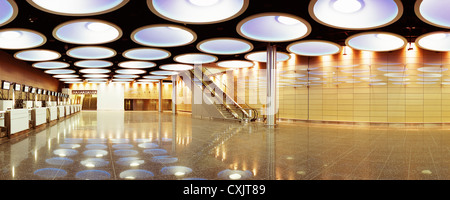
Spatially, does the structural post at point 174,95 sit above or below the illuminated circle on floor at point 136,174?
above

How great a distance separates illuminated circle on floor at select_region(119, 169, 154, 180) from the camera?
11.7ft

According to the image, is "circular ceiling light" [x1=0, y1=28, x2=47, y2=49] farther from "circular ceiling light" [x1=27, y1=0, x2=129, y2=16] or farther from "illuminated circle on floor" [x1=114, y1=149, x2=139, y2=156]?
"illuminated circle on floor" [x1=114, y1=149, x2=139, y2=156]

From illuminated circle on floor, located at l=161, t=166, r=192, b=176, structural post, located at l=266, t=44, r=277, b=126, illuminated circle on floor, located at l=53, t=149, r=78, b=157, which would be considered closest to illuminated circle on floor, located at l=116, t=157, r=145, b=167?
illuminated circle on floor, located at l=161, t=166, r=192, b=176

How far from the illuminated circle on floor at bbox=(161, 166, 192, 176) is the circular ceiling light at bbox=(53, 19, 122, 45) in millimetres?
8758

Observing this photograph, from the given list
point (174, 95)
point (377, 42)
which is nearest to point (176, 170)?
point (377, 42)

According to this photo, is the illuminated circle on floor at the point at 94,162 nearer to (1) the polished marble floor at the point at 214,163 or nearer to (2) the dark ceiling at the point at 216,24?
(1) the polished marble floor at the point at 214,163

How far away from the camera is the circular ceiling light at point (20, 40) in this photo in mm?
12211

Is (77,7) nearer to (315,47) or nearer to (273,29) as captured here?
(273,29)

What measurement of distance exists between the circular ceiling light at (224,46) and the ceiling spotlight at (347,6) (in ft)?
15.7

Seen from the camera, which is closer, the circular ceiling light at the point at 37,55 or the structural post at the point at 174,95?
the circular ceiling light at the point at 37,55

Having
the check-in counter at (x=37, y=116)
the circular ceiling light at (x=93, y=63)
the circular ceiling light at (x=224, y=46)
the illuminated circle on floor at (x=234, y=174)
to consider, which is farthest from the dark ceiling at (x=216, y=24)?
the circular ceiling light at (x=93, y=63)

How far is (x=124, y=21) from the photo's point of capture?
10078 mm

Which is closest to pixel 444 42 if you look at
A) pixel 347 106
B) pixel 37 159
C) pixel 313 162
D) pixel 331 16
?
pixel 347 106
